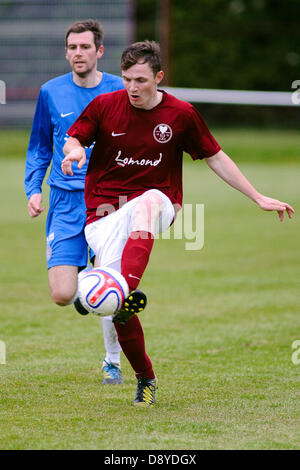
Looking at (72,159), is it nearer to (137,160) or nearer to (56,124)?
(137,160)

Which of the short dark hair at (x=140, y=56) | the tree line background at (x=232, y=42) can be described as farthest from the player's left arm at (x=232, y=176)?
the tree line background at (x=232, y=42)

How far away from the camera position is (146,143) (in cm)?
550

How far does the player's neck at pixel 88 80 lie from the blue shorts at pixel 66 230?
0.88 meters

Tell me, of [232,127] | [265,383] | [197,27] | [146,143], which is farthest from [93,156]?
[197,27]

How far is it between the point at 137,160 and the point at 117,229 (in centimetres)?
49

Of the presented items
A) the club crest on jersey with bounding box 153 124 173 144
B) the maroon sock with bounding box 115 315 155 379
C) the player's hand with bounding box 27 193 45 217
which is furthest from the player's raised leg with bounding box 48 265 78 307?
the club crest on jersey with bounding box 153 124 173 144

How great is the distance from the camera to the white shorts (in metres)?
5.33

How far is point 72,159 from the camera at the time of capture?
5.14 meters

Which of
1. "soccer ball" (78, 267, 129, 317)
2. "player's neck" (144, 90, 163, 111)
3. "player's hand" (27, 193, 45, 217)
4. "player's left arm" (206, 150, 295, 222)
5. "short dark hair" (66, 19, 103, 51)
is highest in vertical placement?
"short dark hair" (66, 19, 103, 51)

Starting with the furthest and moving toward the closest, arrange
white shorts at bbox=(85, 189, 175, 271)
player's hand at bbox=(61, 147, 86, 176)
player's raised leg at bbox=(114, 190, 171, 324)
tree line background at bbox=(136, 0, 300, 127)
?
tree line background at bbox=(136, 0, 300, 127)
white shorts at bbox=(85, 189, 175, 271)
player's hand at bbox=(61, 147, 86, 176)
player's raised leg at bbox=(114, 190, 171, 324)

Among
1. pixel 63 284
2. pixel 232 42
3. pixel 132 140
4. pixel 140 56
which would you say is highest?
pixel 232 42

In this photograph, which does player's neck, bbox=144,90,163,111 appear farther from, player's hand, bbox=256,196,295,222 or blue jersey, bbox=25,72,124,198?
blue jersey, bbox=25,72,124,198

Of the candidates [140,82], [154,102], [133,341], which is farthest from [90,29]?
[133,341]

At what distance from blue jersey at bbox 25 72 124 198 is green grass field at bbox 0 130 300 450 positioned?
1521 mm
